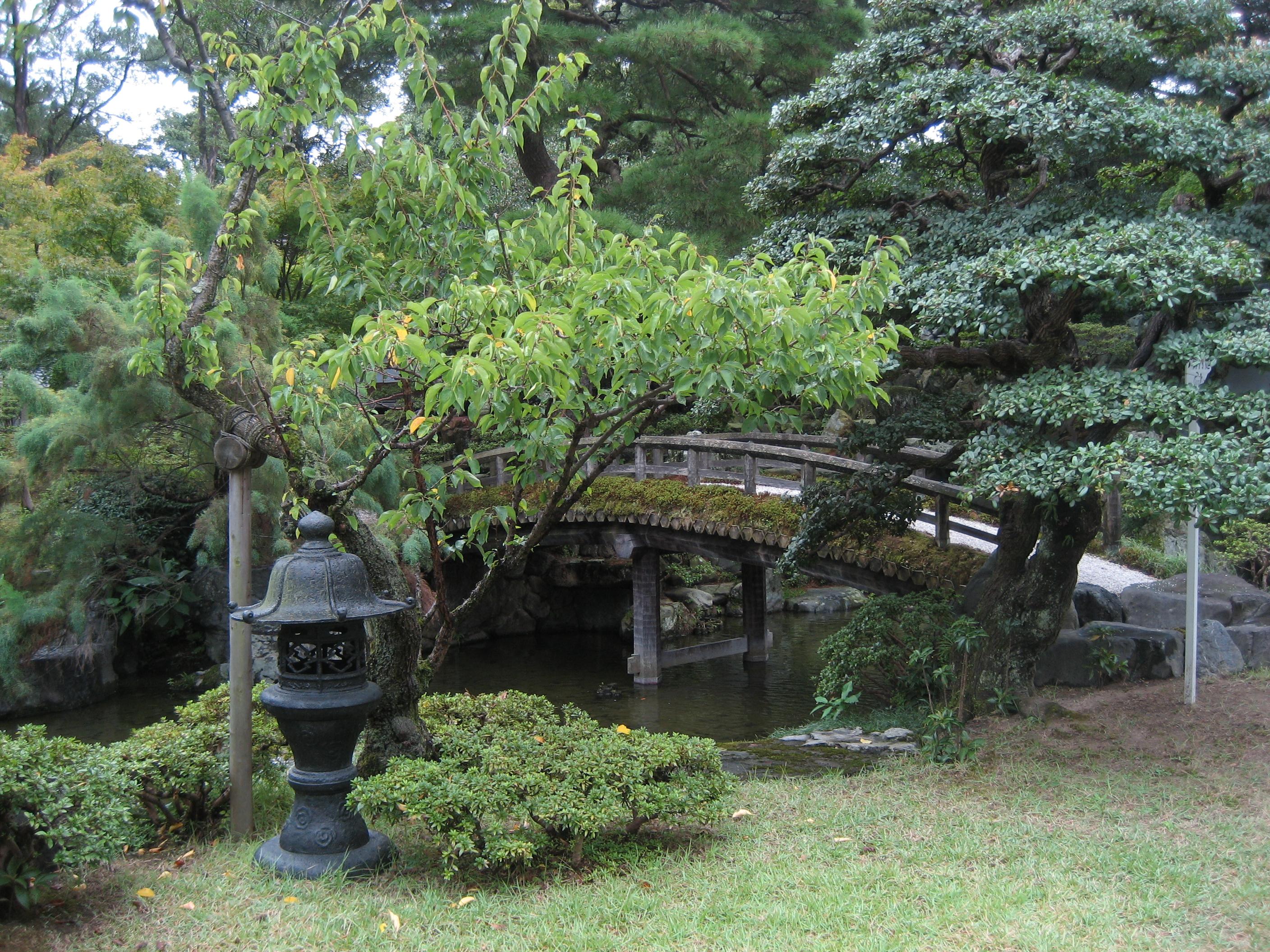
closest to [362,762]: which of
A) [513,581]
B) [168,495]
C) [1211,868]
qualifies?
[1211,868]

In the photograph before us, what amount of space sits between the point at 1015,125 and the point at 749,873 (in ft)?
16.9

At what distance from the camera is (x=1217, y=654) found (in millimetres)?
Answer: 8664

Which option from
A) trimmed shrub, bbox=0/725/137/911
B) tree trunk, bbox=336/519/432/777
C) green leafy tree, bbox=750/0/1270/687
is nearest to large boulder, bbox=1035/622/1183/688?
green leafy tree, bbox=750/0/1270/687

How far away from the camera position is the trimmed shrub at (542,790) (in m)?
4.27

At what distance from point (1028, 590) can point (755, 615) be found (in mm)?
8511

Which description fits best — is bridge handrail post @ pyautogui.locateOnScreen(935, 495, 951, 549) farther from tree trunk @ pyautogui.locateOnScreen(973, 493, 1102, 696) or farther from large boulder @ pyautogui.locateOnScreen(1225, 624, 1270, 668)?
large boulder @ pyautogui.locateOnScreen(1225, 624, 1270, 668)

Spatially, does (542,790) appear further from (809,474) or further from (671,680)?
(671,680)

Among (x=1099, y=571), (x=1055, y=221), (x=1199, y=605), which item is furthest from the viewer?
(x=1099, y=571)

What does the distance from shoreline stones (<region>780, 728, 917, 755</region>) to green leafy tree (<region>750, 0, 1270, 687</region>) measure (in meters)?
1.16

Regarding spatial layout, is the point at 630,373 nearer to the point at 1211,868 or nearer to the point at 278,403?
the point at 278,403

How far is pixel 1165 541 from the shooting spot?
683 inches

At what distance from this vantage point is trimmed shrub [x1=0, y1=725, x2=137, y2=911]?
3.75 meters

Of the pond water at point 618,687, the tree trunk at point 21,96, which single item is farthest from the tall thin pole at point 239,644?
the tree trunk at point 21,96

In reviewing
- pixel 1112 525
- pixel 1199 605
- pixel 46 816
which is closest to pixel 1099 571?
pixel 1112 525
